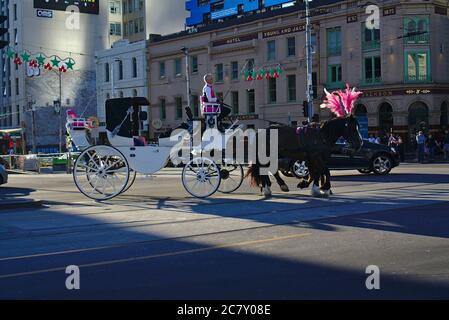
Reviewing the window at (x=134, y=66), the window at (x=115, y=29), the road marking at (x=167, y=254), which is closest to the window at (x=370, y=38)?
the window at (x=134, y=66)

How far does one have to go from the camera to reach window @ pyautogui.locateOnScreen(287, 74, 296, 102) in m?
47.7

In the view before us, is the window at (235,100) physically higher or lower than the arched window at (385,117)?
higher

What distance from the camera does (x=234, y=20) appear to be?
172 ft

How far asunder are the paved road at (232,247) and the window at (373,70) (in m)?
31.4

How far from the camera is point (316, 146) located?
1290 cm

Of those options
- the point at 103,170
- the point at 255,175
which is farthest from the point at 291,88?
the point at 103,170

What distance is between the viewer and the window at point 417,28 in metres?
42.1

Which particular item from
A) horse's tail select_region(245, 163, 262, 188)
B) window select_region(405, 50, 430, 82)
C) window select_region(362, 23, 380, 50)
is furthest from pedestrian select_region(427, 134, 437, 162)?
horse's tail select_region(245, 163, 262, 188)

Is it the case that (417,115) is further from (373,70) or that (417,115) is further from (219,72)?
(219,72)

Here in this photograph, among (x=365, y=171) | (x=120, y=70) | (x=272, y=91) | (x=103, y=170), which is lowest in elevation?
(x=365, y=171)

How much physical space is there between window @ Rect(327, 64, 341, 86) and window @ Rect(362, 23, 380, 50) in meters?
2.73

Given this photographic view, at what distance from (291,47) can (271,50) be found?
2.01 metres

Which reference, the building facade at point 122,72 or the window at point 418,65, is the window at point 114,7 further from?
the window at point 418,65

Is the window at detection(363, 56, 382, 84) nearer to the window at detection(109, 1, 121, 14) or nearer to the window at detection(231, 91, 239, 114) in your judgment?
the window at detection(231, 91, 239, 114)
